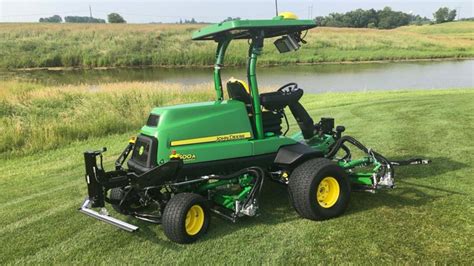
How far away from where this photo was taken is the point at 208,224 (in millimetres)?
4484

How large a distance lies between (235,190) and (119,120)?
25.5 feet

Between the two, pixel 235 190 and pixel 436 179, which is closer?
pixel 235 190

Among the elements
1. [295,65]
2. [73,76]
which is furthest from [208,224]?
[295,65]

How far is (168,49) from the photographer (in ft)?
138

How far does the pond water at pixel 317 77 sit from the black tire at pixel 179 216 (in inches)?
710

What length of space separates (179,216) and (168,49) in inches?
1540

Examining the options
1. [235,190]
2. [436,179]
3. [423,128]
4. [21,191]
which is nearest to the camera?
[235,190]

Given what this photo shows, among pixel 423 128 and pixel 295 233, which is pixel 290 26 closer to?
pixel 295 233

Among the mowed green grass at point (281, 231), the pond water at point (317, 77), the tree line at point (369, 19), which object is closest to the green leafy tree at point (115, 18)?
the tree line at point (369, 19)

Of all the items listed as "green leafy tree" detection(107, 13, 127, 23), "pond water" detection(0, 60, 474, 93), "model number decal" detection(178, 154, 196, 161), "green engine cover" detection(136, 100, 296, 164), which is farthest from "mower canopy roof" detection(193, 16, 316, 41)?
"green leafy tree" detection(107, 13, 127, 23)

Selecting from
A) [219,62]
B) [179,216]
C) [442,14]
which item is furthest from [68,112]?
[442,14]

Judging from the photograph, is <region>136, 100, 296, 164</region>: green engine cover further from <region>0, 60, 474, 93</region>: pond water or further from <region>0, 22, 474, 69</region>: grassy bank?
<region>0, 22, 474, 69</region>: grassy bank

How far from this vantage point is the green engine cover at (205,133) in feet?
14.8

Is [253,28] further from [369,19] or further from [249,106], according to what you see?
[369,19]
